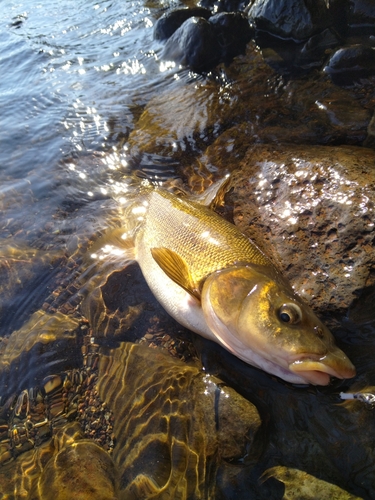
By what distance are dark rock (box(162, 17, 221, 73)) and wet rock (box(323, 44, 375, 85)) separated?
Answer: 2.51 meters

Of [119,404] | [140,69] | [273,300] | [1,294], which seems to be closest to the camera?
[273,300]

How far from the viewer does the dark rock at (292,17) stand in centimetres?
746

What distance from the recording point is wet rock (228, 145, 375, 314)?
3291mm

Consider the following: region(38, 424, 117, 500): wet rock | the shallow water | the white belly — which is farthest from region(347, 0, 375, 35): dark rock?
region(38, 424, 117, 500): wet rock

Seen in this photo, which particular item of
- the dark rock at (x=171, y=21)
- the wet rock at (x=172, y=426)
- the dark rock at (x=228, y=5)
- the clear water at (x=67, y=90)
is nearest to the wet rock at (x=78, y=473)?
the wet rock at (x=172, y=426)

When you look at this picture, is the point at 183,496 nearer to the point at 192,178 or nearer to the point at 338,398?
the point at 338,398

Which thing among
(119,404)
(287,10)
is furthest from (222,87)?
(119,404)

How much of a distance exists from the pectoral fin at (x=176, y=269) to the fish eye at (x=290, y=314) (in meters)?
0.83

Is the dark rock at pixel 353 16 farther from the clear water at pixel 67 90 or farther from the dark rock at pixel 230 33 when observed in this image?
the clear water at pixel 67 90

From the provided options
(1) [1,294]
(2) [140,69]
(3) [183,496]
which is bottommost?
(3) [183,496]

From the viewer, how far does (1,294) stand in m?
4.46

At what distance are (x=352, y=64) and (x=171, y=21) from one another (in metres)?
4.84

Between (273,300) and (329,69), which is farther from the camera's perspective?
(329,69)

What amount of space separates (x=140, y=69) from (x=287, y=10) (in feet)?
11.0
